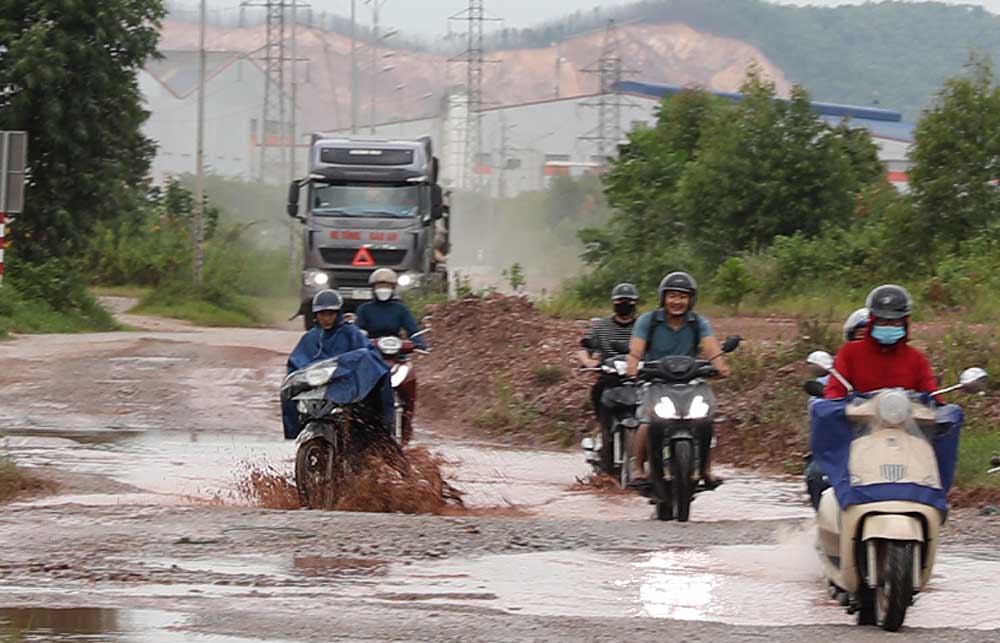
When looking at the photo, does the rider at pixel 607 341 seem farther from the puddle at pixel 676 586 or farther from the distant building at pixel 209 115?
the distant building at pixel 209 115

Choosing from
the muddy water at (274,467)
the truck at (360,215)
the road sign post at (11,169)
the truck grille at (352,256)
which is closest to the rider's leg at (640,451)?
the muddy water at (274,467)

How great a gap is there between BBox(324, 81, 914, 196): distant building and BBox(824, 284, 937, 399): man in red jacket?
59592 millimetres

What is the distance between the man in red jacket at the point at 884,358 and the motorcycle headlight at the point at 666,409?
3385mm

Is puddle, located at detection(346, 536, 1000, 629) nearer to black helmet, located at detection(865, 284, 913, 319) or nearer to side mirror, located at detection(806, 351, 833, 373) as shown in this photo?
side mirror, located at detection(806, 351, 833, 373)

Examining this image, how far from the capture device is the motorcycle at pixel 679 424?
11.9 metres

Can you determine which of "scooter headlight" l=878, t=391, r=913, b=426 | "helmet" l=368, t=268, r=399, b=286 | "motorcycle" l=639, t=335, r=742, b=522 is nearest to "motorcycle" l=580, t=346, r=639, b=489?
"motorcycle" l=639, t=335, r=742, b=522

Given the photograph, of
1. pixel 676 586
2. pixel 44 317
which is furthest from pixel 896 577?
pixel 44 317

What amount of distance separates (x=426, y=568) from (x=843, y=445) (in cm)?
225

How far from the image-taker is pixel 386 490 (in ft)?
40.2

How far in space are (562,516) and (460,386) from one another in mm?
10219

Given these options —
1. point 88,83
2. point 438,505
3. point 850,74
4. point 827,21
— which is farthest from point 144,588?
point 850,74

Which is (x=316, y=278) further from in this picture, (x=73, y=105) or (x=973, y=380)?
(x=973, y=380)

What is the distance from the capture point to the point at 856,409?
8016mm

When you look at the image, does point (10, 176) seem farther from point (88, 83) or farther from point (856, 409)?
point (88, 83)
